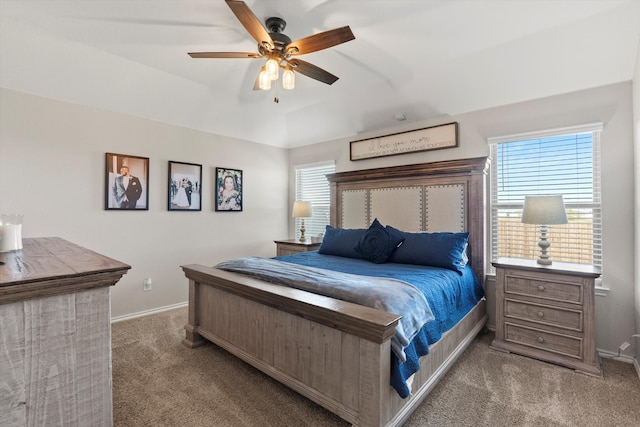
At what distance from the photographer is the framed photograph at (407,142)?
3.54m

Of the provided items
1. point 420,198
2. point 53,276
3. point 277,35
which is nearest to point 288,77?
point 277,35

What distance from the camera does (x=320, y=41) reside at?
6.75ft

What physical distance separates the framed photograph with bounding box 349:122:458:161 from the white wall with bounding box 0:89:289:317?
1.63 metres

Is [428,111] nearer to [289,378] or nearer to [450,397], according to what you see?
[450,397]

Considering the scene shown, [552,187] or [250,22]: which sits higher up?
[250,22]

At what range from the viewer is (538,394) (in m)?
2.08

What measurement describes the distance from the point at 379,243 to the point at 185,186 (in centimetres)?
259

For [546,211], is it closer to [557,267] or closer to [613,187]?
[557,267]

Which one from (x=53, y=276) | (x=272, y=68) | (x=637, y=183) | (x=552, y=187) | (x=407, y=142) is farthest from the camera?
(x=407, y=142)

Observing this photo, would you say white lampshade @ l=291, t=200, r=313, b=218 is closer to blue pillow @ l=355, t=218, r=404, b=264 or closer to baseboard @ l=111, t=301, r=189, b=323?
blue pillow @ l=355, t=218, r=404, b=264

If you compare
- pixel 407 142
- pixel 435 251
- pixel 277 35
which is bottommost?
pixel 435 251

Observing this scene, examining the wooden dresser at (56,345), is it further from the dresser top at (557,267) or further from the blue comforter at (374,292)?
the dresser top at (557,267)

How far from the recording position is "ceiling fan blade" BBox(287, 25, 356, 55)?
6.37 ft

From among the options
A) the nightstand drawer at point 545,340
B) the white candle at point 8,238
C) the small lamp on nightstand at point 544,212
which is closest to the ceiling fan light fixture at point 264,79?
the white candle at point 8,238
